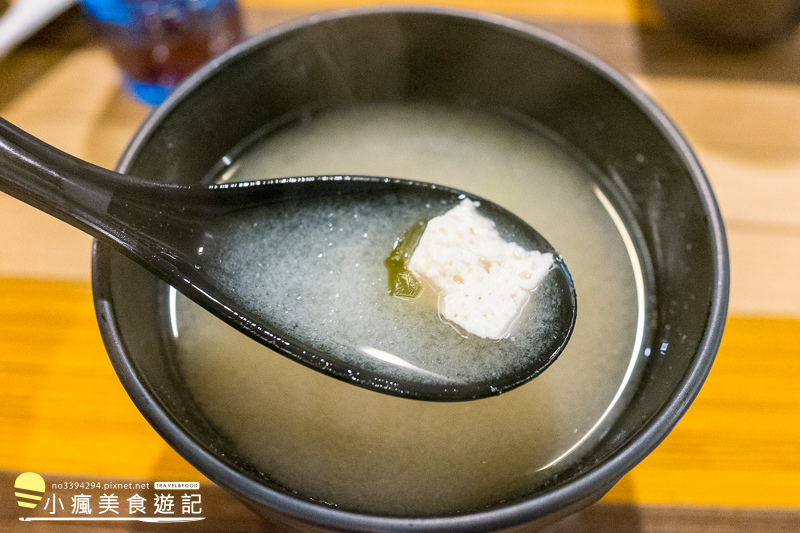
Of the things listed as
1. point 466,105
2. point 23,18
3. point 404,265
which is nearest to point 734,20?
point 466,105

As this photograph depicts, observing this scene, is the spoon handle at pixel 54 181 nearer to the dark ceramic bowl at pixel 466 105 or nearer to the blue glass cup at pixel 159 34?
the dark ceramic bowl at pixel 466 105

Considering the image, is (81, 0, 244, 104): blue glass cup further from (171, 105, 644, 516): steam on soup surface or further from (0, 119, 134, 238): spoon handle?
(0, 119, 134, 238): spoon handle

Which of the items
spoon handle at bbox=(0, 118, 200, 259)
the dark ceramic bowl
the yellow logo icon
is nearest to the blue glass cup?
the dark ceramic bowl

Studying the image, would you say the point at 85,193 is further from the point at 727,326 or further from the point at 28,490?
the point at 727,326

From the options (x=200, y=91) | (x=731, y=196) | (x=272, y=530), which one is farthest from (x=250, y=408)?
(x=731, y=196)

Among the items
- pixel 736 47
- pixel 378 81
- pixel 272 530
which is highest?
pixel 736 47

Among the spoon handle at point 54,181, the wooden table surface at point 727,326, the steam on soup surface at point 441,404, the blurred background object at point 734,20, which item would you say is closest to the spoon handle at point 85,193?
the spoon handle at point 54,181

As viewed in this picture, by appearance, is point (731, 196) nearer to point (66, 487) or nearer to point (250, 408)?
point (250, 408)
